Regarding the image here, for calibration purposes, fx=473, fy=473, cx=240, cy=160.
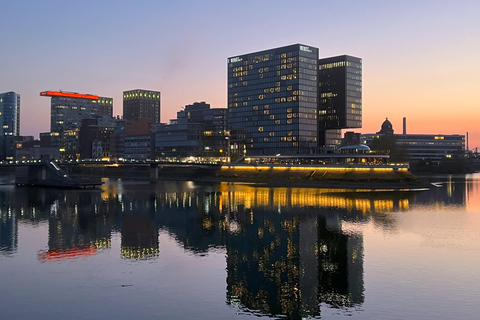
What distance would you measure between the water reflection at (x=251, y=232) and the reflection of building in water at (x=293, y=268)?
83mm

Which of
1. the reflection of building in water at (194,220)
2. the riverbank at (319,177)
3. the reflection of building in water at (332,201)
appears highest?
the riverbank at (319,177)

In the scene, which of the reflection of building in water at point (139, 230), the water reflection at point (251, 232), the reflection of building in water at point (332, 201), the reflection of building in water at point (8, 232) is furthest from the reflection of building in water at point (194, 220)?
the reflection of building in water at point (8, 232)

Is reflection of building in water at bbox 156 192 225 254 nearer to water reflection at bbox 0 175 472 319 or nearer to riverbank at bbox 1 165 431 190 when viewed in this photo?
water reflection at bbox 0 175 472 319

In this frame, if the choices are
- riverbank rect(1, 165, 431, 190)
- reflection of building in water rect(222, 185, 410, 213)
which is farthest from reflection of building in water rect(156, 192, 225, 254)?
riverbank rect(1, 165, 431, 190)

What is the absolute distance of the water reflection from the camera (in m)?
38.9

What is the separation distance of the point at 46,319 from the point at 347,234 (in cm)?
4170

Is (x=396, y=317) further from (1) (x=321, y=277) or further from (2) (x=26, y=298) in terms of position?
(2) (x=26, y=298)

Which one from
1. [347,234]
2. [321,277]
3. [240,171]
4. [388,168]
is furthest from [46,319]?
[240,171]

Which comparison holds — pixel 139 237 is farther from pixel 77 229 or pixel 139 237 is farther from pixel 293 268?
pixel 293 268

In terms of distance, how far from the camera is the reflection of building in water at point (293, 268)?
1422 inches

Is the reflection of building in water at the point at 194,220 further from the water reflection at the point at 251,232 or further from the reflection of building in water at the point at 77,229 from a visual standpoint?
the reflection of building in water at the point at 77,229

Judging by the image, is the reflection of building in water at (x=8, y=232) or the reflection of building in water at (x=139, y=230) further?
the reflection of building in water at (x=8, y=232)

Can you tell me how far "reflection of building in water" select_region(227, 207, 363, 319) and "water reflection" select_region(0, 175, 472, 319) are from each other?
3.3 inches

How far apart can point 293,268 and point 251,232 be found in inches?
801
